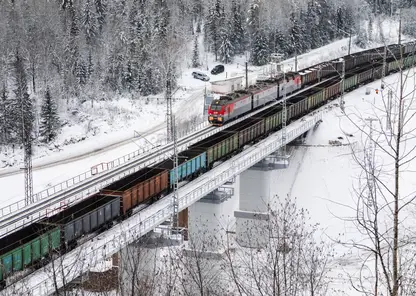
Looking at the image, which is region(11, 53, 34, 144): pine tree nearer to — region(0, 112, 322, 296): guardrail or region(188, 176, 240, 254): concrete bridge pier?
region(0, 112, 322, 296): guardrail

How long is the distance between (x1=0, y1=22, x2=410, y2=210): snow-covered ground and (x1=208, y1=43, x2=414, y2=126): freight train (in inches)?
326

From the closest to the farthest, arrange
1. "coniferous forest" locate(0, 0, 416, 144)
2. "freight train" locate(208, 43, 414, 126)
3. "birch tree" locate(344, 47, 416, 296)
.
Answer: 1. "birch tree" locate(344, 47, 416, 296)
2. "freight train" locate(208, 43, 414, 126)
3. "coniferous forest" locate(0, 0, 416, 144)

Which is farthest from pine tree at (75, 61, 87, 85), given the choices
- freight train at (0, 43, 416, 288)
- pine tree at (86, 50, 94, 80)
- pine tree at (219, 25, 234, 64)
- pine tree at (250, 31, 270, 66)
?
pine tree at (250, 31, 270, 66)

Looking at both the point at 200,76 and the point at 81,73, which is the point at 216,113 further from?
the point at 200,76

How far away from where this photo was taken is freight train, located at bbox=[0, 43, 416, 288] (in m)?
26.8

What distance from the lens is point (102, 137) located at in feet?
243

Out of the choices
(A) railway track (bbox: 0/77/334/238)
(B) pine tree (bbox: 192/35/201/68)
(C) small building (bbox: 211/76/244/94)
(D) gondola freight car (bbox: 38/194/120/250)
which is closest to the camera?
(D) gondola freight car (bbox: 38/194/120/250)

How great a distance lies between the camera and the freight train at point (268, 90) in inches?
2356

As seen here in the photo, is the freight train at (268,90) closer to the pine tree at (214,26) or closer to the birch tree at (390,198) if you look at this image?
the birch tree at (390,198)

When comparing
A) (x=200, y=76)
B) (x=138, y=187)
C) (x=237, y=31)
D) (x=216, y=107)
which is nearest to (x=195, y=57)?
(x=200, y=76)

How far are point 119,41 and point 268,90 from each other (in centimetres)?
3506

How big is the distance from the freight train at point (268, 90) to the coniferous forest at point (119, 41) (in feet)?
34.4

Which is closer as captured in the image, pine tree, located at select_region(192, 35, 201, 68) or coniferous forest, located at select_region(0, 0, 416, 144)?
coniferous forest, located at select_region(0, 0, 416, 144)

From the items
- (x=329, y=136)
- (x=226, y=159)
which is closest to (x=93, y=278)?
(x=226, y=159)
